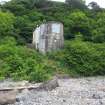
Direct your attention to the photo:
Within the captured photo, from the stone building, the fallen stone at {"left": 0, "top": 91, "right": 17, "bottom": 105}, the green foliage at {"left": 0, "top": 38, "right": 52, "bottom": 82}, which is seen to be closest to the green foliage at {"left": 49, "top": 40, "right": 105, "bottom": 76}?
the stone building

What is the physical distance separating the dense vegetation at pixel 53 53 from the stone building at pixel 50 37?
620 mm

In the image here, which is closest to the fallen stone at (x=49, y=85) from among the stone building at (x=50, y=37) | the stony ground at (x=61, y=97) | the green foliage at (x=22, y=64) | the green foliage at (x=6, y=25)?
the stony ground at (x=61, y=97)

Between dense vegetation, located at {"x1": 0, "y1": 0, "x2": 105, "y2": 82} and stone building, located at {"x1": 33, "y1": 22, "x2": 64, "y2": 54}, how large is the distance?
0.62 meters

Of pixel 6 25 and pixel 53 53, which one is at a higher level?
pixel 6 25

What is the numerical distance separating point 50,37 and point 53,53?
1.30 meters

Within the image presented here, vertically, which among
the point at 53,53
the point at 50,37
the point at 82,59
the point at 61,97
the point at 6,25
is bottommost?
the point at 61,97

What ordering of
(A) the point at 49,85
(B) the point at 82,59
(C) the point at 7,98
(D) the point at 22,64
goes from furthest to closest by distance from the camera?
(B) the point at 82,59, (D) the point at 22,64, (A) the point at 49,85, (C) the point at 7,98

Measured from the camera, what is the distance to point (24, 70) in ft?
66.3

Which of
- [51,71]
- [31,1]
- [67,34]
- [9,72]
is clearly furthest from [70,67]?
[31,1]

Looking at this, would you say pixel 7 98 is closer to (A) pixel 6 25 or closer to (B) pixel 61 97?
(B) pixel 61 97

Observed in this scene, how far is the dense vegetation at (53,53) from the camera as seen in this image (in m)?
21.8

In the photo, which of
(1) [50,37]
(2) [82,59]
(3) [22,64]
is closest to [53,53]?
(1) [50,37]

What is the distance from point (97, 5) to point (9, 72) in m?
25.8

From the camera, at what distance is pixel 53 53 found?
25.9 meters
